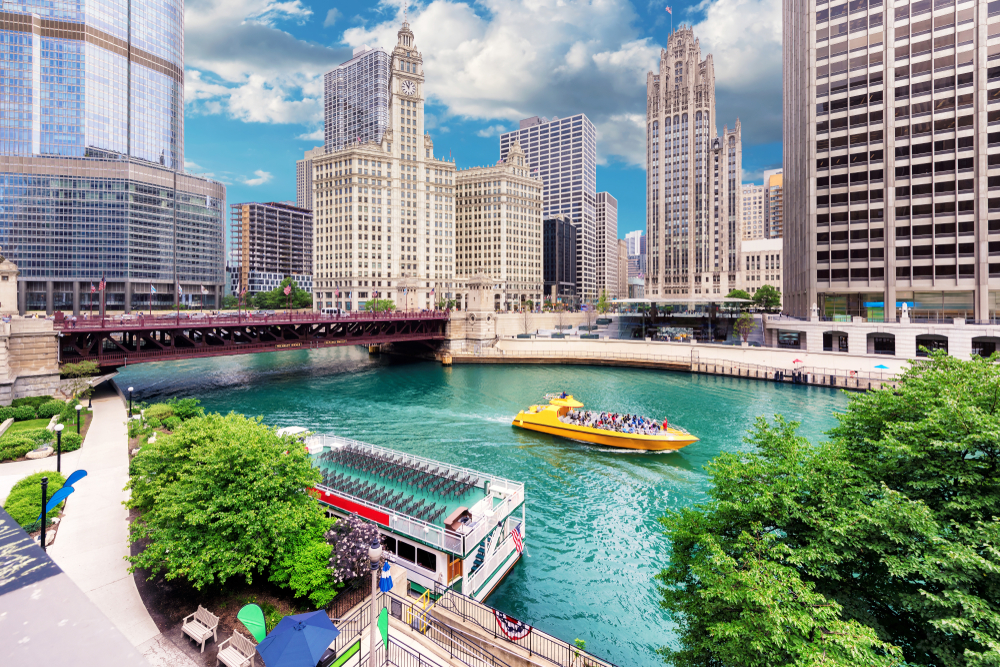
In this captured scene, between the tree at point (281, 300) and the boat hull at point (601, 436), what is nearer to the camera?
the boat hull at point (601, 436)

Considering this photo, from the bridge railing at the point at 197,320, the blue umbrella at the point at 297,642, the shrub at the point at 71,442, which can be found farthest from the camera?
the bridge railing at the point at 197,320

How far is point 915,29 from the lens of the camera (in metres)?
72.7

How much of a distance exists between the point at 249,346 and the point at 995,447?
7221 centimetres

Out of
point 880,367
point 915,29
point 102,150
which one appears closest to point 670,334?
point 880,367

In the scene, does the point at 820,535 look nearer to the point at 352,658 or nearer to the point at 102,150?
the point at 352,658

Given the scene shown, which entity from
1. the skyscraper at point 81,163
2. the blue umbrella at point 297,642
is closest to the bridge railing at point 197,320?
the blue umbrella at point 297,642

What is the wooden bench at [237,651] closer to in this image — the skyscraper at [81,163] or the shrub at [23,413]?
the shrub at [23,413]

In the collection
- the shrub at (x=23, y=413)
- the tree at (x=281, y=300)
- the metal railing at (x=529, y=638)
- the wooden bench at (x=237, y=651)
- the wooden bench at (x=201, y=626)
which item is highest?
the tree at (x=281, y=300)

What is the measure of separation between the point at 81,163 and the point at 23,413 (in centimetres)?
14408

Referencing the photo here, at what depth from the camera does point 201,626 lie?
14.7 metres

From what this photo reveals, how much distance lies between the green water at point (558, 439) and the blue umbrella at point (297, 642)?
9.66 metres

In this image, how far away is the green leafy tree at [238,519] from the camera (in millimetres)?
15625

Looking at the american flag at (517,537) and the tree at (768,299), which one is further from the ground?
the tree at (768,299)

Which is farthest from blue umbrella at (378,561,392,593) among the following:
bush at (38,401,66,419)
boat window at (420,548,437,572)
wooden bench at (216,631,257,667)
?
bush at (38,401,66,419)
